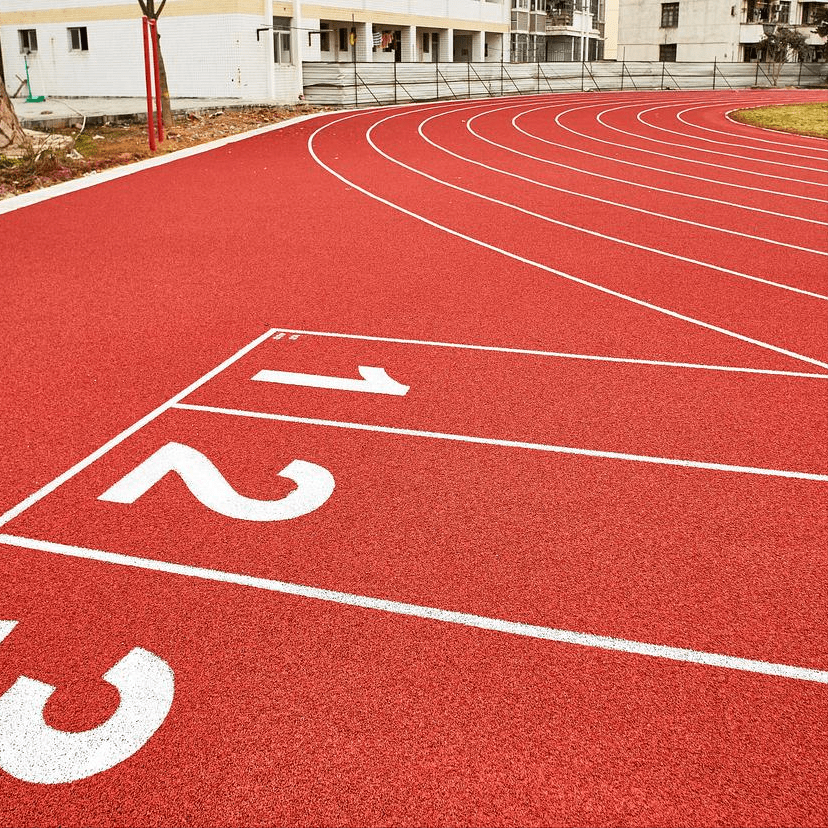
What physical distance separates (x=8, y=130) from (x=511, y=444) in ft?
52.6

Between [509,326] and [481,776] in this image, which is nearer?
[481,776]

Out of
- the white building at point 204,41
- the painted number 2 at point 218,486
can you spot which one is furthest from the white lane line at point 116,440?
the white building at point 204,41

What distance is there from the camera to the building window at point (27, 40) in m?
39.0

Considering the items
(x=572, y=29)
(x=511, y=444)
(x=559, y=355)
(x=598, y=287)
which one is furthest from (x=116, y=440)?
(x=572, y=29)

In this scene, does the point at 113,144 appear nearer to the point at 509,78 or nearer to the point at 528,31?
the point at 509,78

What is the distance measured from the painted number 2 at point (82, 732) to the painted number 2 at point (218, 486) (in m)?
1.24

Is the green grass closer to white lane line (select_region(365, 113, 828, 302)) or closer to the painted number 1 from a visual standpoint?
white lane line (select_region(365, 113, 828, 302))

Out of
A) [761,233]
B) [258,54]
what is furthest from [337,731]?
[258,54]

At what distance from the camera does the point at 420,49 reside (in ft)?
158

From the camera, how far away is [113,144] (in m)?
21.7

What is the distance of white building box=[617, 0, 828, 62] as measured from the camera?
213ft

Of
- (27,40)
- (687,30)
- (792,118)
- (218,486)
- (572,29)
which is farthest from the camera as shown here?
(687,30)

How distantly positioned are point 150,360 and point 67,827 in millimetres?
4486

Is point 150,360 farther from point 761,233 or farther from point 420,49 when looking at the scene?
point 420,49
